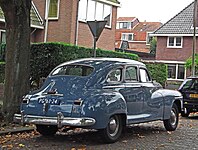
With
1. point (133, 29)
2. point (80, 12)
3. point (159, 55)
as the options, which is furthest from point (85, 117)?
point (133, 29)

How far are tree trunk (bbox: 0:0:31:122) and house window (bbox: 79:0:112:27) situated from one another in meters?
15.5

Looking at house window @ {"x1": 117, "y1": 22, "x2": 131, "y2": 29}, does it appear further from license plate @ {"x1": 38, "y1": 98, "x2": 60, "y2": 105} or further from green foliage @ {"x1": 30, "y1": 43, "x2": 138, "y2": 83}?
license plate @ {"x1": 38, "y1": 98, "x2": 60, "y2": 105}

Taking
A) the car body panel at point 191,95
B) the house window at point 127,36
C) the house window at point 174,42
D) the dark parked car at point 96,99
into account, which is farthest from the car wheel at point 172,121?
the house window at point 127,36

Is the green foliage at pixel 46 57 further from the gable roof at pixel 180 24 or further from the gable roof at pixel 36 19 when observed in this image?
the gable roof at pixel 180 24

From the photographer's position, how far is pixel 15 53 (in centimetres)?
1085

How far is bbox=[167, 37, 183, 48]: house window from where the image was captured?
131ft

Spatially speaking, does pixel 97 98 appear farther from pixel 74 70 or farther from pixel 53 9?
pixel 53 9

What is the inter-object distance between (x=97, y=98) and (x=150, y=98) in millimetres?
2307

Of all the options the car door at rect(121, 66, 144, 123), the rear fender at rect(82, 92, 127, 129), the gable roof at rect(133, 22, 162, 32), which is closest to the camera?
the rear fender at rect(82, 92, 127, 129)

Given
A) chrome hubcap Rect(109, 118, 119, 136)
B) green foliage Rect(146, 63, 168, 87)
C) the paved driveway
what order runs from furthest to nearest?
1. green foliage Rect(146, 63, 168, 87)
2. chrome hubcap Rect(109, 118, 119, 136)
3. the paved driveway

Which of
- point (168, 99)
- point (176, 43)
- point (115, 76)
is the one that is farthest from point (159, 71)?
point (115, 76)

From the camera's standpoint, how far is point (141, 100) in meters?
10.1

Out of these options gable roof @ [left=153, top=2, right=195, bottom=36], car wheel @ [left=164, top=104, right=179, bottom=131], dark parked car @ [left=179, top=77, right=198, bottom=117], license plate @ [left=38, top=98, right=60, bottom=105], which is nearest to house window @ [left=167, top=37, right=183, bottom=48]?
gable roof @ [left=153, top=2, right=195, bottom=36]

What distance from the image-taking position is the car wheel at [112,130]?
880 centimetres
